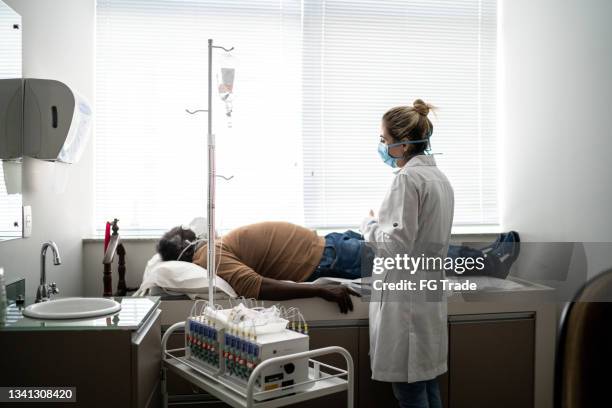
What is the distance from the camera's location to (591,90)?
8.41 ft

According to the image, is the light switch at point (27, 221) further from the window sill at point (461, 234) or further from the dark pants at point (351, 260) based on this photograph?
the dark pants at point (351, 260)

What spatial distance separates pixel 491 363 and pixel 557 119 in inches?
54.3

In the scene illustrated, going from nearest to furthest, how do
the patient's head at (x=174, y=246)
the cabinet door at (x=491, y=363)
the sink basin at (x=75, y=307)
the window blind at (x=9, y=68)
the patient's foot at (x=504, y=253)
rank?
1. the sink basin at (x=75, y=307)
2. the window blind at (x=9, y=68)
3. the cabinet door at (x=491, y=363)
4. the patient's head at (x=174, y=246)
5. the patient's foot at (x=504, y=253)

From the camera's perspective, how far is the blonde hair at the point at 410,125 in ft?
6.53

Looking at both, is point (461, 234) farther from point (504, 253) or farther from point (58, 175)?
point (58, 175)

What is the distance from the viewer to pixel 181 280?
2264 mm

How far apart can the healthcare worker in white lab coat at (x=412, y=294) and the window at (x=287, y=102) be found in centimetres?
132

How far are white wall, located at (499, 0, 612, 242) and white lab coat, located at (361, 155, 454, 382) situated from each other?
110 cm

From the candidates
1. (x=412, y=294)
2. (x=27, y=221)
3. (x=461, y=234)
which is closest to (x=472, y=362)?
(x=412, y=294)

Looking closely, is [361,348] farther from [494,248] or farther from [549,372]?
[494,248]

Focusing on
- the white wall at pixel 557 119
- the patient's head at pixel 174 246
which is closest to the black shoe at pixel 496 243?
the white wall at pixel 557 119

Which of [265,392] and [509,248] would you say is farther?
[509,248]

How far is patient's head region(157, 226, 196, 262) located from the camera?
2.56 metres

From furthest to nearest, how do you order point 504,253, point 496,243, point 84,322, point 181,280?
point 496,243
point 504,253
point 181,280
point 84,322
